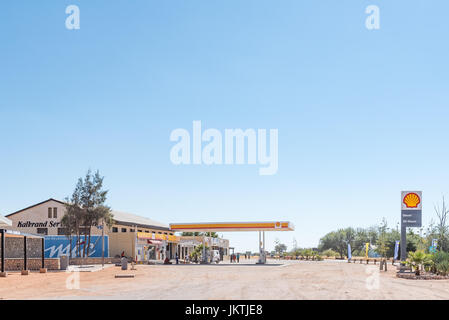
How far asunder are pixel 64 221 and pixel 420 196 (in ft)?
114

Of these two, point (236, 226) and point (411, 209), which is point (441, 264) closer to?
point (411, 209)

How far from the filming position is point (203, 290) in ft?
71.6

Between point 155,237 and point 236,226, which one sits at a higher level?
point 236,226

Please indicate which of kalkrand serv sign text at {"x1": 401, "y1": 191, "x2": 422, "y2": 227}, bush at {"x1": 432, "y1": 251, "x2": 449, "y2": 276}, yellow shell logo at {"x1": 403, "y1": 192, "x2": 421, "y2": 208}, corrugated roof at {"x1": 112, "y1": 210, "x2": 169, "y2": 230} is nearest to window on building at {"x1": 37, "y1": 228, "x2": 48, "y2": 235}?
corrugated roof at {"x1": 112, "y1": 210, "x2": 169, "y2": 230}

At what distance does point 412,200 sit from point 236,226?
72.6 ft

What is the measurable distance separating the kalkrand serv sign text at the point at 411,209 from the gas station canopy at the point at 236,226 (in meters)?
18.1

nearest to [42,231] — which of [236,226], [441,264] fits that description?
[236,226]

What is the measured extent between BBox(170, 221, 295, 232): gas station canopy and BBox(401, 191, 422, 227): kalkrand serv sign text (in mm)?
18060

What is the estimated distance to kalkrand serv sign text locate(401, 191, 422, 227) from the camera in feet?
117

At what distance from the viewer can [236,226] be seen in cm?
5412

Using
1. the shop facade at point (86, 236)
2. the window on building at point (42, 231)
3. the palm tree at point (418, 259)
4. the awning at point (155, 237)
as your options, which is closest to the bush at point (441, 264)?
the palm tree at point (418, 259)

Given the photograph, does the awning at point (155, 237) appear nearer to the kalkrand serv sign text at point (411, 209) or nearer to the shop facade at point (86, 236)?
the shop facade at point (86, 236)
